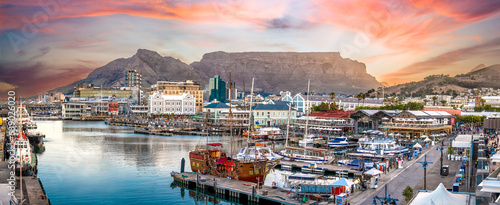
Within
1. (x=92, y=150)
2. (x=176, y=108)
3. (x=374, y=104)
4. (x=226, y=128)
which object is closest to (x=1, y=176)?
(x=92, y=150)

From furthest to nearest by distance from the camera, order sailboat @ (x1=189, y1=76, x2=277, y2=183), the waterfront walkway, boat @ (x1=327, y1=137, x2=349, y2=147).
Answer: boat @ (x1=327, y1=137, x2=349, y2=147) → sailboat @ (x1=189, y1=76, x2=277, y2=183) → the waterfront walkway

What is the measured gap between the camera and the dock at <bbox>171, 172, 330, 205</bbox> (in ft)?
76.5

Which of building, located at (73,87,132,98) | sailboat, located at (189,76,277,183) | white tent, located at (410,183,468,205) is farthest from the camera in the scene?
building, located at (73,87,132,98)

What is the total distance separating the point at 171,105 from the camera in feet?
399

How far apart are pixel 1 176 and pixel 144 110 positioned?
111 meters

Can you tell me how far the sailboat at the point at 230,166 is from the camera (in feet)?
95.7

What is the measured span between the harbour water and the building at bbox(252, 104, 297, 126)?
28388mm

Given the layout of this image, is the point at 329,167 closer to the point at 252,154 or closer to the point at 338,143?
the point at 252,154

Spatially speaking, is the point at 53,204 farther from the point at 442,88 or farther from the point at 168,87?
the point at 442,88

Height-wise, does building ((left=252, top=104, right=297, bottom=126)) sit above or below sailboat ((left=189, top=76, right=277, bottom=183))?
above

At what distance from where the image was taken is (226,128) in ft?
262

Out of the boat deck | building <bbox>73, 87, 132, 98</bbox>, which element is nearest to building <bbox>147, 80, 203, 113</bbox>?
building <bbox>73, 87, 132, 98</bbox>

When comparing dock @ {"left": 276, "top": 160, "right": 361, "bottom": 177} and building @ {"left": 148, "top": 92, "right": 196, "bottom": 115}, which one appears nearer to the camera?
dock @ {"left": 276, "top": 160, "right": 361, "bottom": 177}

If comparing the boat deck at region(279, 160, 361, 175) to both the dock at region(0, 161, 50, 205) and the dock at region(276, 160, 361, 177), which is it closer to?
the dock at region(276, 160, 361, 177)
